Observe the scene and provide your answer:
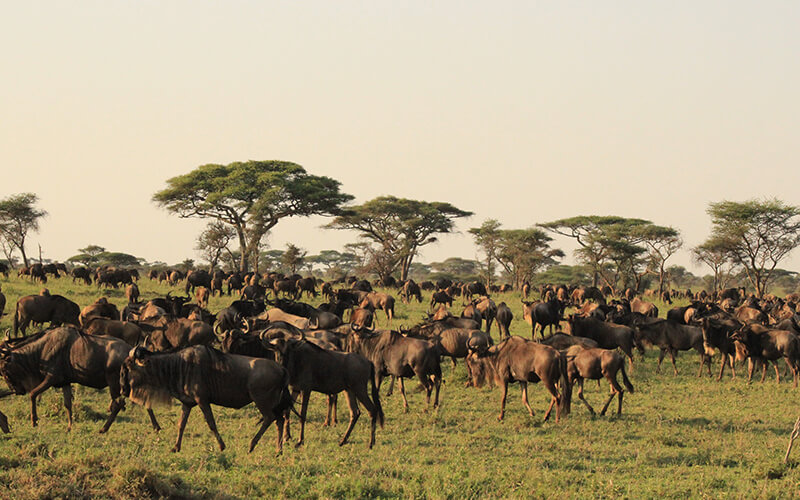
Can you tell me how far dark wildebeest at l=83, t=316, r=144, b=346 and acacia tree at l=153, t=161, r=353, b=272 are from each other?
34.0m

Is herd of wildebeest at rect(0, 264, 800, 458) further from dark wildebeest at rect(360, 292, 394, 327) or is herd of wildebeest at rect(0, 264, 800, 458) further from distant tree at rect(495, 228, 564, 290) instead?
distant tree at rect(495, 228, 564, 290)

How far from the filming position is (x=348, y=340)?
13859 millimetres

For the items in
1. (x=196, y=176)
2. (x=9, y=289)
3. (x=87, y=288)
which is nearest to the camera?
(x=9, y=289)

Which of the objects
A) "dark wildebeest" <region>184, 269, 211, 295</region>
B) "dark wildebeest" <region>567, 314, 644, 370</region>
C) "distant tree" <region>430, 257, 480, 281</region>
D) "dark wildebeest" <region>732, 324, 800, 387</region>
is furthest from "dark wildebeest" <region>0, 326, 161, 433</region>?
"distant tree" <region>430, 257, 480, 281</region>

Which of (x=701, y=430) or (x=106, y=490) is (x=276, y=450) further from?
(x=701, y=430)

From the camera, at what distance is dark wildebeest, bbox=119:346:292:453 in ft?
31.3

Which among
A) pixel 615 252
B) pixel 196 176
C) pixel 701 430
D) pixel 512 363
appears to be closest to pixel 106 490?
pixel 512 363

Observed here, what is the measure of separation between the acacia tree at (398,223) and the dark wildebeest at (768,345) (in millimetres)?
41830

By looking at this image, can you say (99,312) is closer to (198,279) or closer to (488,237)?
(198,279)

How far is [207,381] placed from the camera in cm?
961

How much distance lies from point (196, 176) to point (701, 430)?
145 ft

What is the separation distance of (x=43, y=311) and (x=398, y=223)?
137 ft

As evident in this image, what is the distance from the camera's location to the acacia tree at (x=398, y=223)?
195ft

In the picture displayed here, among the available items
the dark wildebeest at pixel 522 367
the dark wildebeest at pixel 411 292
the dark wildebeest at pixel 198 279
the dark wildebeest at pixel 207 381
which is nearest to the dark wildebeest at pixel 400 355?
the dark wildebeest at pixel 522 367
